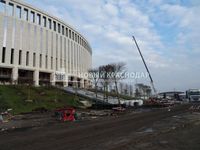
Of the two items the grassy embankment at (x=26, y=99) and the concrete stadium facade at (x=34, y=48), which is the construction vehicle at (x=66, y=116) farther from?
the concrete stadium facade at (x=34, y=48)

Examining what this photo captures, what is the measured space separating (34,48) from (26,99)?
1473 inches

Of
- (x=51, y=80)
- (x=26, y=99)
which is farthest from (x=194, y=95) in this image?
(x=26, y=99)

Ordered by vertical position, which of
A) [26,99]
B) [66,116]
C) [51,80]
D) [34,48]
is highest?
[34,48]

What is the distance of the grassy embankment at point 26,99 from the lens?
49.9 meters

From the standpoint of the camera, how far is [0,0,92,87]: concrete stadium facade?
271ft

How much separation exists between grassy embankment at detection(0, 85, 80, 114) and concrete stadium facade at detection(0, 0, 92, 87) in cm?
1322

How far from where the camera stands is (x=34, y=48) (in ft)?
298

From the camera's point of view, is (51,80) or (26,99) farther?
(51,80)

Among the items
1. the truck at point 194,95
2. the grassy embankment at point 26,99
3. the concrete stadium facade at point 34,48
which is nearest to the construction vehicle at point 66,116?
the grassy embankment at point 26,99

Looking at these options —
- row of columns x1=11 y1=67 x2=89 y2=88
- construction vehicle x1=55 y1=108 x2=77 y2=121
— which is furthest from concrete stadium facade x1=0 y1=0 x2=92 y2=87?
construction vehicle x1=55 y1=108 x2=77 y2=121

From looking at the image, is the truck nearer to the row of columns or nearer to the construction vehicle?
the row of columns

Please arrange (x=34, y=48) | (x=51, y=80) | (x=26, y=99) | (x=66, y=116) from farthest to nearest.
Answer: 1. (x=51, y=80)
2. (x=34, y=48)
3. (x=26, y=99)
4. (x=66, y=116)

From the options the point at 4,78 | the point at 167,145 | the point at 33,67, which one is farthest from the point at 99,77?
the point at 167,145

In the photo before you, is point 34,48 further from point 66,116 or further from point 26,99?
point 66,116
